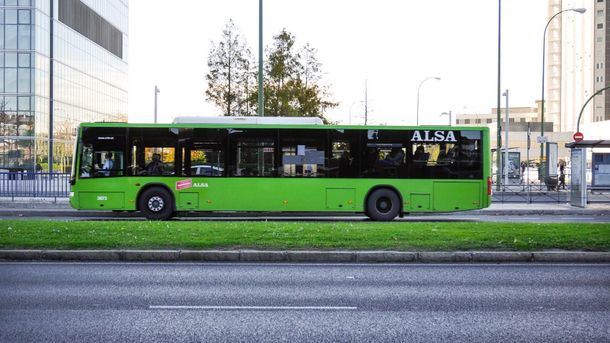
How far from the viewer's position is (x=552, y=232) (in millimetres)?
14516

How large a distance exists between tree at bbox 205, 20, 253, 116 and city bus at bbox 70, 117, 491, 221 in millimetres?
16306

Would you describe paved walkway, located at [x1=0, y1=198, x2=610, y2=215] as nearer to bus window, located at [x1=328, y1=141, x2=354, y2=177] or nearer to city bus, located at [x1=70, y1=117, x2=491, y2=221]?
city bus, located at [x1=70, y1=117, x2=491, y2=221]

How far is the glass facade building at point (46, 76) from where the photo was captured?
239ft

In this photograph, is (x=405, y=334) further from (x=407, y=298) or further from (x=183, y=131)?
(x=183, y=131)

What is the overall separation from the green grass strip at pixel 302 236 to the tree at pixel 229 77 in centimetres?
2125

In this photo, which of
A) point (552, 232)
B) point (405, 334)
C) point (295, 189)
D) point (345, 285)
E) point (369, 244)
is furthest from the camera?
point (295, 189)

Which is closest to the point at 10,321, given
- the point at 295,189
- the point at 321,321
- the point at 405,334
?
the point at 321,321

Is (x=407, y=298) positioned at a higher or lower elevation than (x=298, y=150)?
lower

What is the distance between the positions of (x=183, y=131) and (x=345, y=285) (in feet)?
39.1

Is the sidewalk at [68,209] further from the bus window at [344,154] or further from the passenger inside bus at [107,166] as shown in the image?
the bus window at [344,154]

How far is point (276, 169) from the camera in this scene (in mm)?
20422

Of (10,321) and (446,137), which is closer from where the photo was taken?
(10,321)

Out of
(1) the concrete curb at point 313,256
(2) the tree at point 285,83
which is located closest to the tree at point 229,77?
(2) the tree at point 285,83

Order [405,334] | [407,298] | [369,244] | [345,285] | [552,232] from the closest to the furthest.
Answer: [405,334] < [407,298] < [345,285] < [369,244] < [552,232]
